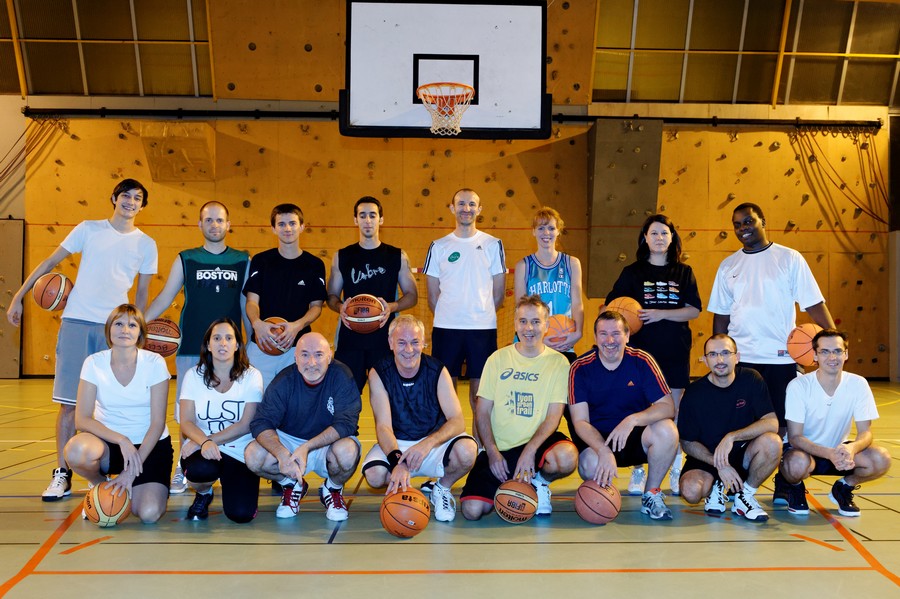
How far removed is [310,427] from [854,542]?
3.04 metres

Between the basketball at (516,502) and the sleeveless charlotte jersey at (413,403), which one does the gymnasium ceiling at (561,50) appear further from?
the basketball at (516,502)

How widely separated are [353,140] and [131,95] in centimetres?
377

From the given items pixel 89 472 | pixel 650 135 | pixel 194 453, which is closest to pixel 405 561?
pixel 194 453

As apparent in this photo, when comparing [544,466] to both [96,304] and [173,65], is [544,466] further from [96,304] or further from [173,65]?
[173,65]

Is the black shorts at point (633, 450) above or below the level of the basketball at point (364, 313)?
below

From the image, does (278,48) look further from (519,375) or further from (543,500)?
(543,500)

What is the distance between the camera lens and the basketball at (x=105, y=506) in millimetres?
4168

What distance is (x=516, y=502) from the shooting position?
4.20 m

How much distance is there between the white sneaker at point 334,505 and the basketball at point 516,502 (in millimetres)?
901

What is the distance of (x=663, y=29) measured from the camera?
1285cm

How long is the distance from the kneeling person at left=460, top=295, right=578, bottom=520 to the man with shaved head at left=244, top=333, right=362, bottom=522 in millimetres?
757

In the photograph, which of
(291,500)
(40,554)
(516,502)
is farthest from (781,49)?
(40,554)

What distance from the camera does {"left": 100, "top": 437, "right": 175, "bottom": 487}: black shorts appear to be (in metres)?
4.46

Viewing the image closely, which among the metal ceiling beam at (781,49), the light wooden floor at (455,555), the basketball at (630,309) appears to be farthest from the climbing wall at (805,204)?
the light wooden floor at (455,555)
